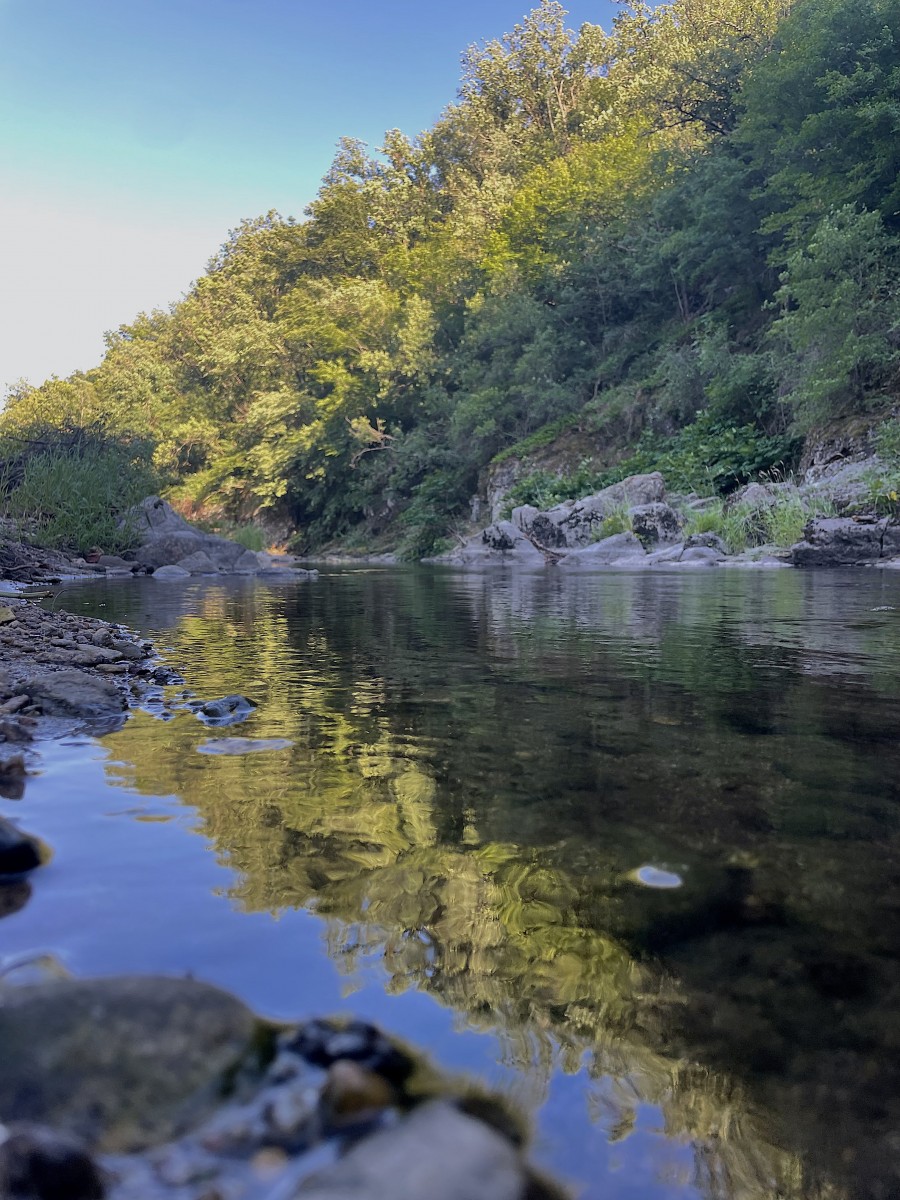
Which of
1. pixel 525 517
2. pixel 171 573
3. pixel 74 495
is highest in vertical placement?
pixel 74 495

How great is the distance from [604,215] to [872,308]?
1334 cm

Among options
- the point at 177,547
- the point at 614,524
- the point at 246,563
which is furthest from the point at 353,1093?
the point at 614,524

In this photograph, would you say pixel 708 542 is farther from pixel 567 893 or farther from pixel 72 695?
pixel 567 893

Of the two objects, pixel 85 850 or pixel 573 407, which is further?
pixel 573 407

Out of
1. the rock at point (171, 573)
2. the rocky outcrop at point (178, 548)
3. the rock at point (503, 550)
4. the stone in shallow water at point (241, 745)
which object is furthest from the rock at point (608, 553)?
the stone in shallow water at point (241, 745)

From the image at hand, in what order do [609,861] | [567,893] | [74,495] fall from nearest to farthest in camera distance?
[567,893] < [609,861] < [74,495]

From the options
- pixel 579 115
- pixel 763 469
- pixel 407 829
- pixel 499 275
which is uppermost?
pixel 579 115

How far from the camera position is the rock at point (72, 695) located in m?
2.83

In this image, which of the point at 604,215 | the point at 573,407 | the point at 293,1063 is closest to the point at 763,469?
the point at 573,407

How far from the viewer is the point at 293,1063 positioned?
0.93 meters

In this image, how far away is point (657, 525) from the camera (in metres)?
17.1

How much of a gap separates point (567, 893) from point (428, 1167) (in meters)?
0.70

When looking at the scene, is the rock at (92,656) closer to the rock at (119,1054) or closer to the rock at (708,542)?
the rock at (119,1054)

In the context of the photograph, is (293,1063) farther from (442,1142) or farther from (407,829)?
(407,829)
